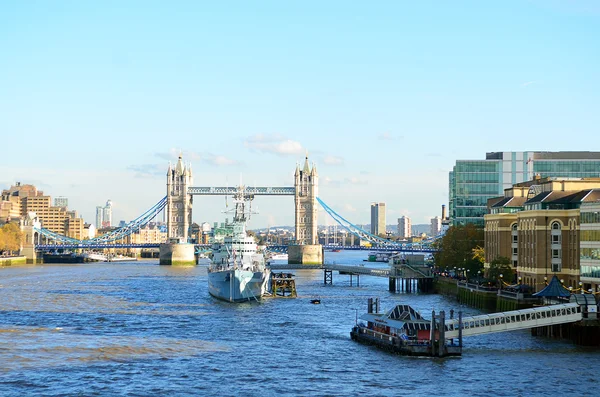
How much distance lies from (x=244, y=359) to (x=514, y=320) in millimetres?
17686

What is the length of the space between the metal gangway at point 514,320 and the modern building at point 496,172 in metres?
75.6

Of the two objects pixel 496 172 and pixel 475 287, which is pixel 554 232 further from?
pixel 496 172

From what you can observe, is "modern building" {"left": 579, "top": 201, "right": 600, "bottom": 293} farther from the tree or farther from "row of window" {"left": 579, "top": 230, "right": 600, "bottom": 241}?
the tree

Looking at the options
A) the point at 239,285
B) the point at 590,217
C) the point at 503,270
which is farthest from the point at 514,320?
the point at 239,285

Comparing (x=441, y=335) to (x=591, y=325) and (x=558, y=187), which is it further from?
(x=558, y=187)

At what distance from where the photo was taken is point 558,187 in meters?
86.0

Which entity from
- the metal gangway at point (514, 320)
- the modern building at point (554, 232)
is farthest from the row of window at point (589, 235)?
the metal gangway at point (514, 320)

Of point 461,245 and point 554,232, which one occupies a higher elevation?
point 554,232

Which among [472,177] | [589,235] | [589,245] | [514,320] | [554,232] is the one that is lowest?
[514,320]

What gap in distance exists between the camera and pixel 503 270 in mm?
92188

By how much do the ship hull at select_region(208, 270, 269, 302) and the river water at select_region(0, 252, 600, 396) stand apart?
5.87 metres

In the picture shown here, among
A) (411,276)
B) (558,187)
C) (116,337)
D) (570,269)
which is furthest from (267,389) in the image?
(411,276)

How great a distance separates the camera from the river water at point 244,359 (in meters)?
49.3

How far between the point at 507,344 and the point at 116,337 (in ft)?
86.6
